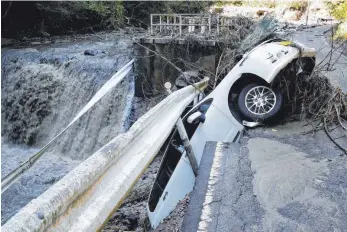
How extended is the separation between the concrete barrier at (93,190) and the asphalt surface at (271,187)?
0.91m

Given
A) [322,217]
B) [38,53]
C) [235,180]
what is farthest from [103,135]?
[322,217]

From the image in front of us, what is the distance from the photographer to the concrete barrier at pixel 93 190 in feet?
5.94

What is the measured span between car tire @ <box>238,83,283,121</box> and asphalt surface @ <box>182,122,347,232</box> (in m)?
0.78

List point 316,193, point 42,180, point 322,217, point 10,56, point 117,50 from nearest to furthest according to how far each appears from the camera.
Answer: point 322,217 → point 316,193 → point 42,180 → point 10,56 → point 117,50

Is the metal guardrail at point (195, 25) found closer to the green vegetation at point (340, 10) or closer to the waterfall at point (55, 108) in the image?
the waterfall at point (55, 108)

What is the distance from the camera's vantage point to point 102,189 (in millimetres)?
2416

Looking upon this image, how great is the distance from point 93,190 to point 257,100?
15.3 ft

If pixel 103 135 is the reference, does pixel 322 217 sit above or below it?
above


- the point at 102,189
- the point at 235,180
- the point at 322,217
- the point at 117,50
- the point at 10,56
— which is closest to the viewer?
the point at 102,189

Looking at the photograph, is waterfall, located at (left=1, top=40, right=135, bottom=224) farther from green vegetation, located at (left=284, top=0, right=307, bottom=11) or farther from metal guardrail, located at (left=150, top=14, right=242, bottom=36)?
green vegetation, located at (left=284, top=0, right=307, bottom=11)

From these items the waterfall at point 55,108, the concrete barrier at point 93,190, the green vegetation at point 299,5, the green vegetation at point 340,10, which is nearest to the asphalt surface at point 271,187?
the concrete barrier at point 93,190

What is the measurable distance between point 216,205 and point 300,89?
12.4 feet

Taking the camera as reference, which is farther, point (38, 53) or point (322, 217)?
point (38, 53)

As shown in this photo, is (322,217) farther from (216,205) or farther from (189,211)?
(189,211)
